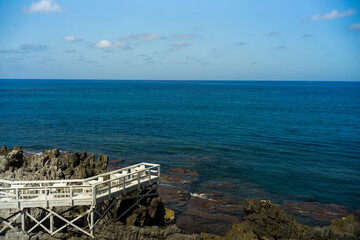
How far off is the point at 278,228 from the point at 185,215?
775 centimetres

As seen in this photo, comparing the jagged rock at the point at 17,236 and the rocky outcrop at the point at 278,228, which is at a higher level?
the jagged rock at the point at 17,236

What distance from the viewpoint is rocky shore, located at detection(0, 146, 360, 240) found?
53.1 feet

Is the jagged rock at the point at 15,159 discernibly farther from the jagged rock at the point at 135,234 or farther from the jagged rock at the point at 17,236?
the jagged rock at the point at 135,234

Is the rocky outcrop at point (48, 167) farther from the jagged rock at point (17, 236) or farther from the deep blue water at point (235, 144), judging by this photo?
the deep blue water at point (235, 144)

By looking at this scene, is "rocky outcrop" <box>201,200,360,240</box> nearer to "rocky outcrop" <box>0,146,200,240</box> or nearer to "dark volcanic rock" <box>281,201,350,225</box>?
"rocky outcrop" <box>0,146,200,240</box>

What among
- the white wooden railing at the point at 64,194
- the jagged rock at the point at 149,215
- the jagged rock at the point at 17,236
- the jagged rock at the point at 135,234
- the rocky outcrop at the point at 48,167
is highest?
the white wooden railing at the point at 64,194

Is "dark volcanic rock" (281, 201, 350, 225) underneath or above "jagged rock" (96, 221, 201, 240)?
underneath

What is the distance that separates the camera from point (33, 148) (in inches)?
1697

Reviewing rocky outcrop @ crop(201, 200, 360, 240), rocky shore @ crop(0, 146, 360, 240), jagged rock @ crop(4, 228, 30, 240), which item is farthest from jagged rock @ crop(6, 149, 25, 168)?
rocky outcrop @ crop(201, 200, 360, 240)

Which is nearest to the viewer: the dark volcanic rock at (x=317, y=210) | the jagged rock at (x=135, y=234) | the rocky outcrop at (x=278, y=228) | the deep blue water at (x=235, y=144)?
the jagged rock at (x=135, y=234)

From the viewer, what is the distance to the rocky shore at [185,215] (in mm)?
16172

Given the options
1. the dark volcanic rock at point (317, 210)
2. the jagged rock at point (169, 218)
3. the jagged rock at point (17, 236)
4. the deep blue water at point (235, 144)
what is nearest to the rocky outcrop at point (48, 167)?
the jagged rock at point (169, 218)

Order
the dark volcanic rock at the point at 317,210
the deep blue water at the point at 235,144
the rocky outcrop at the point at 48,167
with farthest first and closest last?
the deep blue water at the point at 235,144
the dark volcanic rock at the point at 317,210
the rocky outcrop at the point at 48,167

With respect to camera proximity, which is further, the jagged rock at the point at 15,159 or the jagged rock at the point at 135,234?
the jagged rock at the point at 15,159
